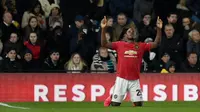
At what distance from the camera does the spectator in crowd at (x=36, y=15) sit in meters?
21.4

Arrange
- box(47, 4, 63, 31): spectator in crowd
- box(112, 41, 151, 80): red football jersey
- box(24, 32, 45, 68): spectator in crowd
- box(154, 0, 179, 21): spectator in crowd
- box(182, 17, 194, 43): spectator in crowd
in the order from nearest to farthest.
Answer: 1. box(112, 41, 151, 80): red football jersey
2. box(24, 32, 45, 68): spectator in crowd
3. box(182, 17, 194, 43): spectator in crowd
4. box(47, 4, 63, 31): spectator in crowd
5. box(154, 0, 179, 21): spectator in crowd

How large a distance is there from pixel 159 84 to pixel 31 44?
3475 millimetres

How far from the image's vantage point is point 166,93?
66.2 feet

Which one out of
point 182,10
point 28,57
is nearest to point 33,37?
point 28,57

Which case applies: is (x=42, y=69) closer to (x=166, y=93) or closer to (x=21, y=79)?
(x=21, y=79)

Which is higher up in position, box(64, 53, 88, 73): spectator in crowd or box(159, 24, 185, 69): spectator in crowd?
box(159, 24, 185, 69): spectator in crowd

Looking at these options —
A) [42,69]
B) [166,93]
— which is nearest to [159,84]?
[166,93]

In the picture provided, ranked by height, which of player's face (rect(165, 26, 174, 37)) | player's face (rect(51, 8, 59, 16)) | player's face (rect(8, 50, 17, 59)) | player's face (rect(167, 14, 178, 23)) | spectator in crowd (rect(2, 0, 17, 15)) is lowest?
player's face (rect(8, 50, 17, 59))

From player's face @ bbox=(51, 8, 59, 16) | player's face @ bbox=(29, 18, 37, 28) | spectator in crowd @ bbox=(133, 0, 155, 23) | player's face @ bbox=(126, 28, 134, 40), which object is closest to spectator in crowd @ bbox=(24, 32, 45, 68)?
player's face @ bbox=(29, 18, 37, 28)

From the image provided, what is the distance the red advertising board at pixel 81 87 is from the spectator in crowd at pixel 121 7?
287 centimetres

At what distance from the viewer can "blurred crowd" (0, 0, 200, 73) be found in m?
20.4

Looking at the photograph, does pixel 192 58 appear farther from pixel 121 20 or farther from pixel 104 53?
pixel 104 53

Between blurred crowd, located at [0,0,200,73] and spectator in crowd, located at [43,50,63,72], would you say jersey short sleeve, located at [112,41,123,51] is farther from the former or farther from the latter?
spectator in crowd, located at [43,50,63,72]

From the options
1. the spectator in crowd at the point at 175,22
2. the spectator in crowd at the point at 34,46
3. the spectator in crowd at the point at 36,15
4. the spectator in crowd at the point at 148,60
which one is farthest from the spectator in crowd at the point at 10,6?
the spectator in crowd at the point at 175,22
